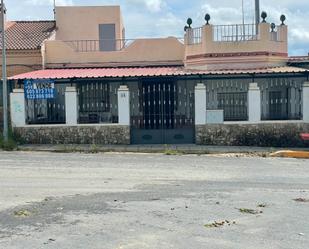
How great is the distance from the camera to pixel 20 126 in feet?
67.1

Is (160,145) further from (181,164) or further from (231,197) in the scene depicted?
(231,197)

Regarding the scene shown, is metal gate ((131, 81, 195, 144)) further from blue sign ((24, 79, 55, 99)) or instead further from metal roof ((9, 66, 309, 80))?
blue sign ((24, 79, 55, 99))

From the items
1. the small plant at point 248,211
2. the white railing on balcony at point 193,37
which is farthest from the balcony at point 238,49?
Result: the small plant at point 248,211

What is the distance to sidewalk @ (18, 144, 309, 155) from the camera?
1841cm

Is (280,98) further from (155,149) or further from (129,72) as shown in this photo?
(129,72)

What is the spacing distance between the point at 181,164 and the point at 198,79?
6.39 metres

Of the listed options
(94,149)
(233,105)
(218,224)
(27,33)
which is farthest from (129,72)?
(218,224)

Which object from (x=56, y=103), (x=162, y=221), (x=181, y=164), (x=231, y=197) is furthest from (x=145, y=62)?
(x=162, y=221)

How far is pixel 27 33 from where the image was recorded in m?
25.7

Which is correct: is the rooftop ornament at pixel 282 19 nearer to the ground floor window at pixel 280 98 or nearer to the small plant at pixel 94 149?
the ground floor window at pixel 280 98

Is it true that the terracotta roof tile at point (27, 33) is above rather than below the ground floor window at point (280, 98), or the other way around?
above

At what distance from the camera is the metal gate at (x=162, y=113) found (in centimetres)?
2047

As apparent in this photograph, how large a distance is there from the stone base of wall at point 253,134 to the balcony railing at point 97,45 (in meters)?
6.32

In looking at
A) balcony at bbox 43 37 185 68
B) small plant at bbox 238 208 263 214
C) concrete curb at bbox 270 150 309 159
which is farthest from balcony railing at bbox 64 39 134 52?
small plant at bbox 238 208 263 214
